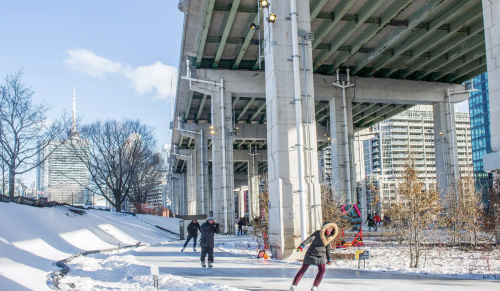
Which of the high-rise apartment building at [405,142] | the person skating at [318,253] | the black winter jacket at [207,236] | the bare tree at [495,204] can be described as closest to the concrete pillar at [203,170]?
the black winter jacket at [207,236]

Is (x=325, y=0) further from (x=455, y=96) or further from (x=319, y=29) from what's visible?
(x=455, y=96)

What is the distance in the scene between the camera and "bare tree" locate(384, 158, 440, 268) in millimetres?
12398

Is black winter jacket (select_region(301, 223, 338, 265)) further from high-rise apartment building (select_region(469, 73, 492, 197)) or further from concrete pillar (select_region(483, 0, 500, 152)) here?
high-rise apartment building (select_region(469, 73, 492, 197))

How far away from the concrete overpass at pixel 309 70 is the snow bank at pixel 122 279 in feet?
17.0

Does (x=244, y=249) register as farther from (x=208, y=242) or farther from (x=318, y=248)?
(x=318, y=248)

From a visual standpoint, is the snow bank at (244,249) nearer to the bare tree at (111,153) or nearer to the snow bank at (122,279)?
the snow bank at (122,279)

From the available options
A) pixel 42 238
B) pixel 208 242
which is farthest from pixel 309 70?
pixel 42 238

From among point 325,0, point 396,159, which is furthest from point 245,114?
point 396,159

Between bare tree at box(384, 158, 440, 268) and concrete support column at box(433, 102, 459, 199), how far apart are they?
2319 centimetres

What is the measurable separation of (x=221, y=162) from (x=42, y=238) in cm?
1823

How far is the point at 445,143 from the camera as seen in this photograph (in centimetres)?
3519

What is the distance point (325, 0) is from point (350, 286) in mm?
16358

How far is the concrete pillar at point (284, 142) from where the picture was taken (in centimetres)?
1521

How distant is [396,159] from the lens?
135500 millimetres
